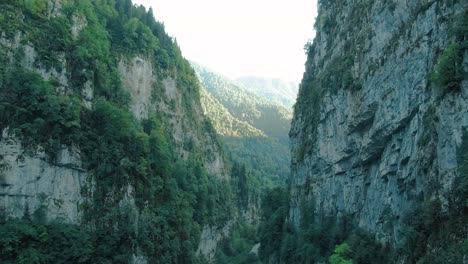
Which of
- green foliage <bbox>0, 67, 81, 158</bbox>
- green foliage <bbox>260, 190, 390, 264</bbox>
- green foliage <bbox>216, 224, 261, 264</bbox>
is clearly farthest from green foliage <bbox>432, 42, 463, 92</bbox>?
green foliage <bbox>216, 224, 261, 264</bbox>

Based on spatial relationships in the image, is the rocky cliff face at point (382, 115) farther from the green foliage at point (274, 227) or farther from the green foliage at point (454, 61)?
the green foliage at point (274, 227)

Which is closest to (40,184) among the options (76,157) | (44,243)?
(76,157)

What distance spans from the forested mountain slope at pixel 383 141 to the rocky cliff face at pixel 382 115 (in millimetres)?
95

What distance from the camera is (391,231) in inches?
1239

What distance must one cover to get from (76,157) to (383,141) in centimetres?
2782

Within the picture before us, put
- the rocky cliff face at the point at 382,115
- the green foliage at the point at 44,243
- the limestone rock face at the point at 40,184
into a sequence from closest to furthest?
the rocky cliff face at the point at 382,115 → the green foliage at the point at 44,243 → the limestone rock face at the point at 40,184

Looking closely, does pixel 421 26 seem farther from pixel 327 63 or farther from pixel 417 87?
pixel 327 63

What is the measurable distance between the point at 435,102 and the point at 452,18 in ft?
16.0

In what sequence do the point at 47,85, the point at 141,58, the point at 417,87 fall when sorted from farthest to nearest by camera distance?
the point at 141,58 < the point at 47,85 < the point at 417,87

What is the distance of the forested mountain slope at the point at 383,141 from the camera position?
2428 centimetres

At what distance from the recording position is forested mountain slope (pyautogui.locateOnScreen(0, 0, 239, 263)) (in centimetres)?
4016

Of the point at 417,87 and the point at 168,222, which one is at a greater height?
the point at 417,87

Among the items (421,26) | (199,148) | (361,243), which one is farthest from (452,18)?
(199,148)

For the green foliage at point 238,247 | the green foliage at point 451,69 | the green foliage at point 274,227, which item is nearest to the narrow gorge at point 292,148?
the green foliage at point 451,69
